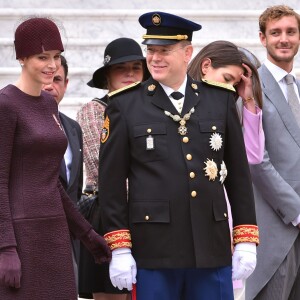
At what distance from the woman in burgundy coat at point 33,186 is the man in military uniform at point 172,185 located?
172 mm

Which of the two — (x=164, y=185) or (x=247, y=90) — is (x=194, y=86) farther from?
(x=247, y=90)

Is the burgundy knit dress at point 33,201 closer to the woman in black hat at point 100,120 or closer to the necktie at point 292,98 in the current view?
the woman in black hat at point 100,120

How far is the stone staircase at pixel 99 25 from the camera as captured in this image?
845 centimetres

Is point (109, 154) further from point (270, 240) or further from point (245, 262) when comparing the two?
point (270, 240)

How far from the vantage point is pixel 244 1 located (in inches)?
364

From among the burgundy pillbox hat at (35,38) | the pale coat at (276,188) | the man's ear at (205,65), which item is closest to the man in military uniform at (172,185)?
the burgundy pillbox hat at (35,38)

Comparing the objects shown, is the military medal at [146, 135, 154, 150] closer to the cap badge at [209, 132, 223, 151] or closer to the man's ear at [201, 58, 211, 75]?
the cap badge at [209, 132, 223, 151]

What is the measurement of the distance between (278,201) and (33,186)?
5.25ft

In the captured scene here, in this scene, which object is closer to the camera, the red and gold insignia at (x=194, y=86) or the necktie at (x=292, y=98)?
the red and gold insignia at (x=194, y=86)

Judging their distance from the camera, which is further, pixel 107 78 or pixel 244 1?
pixel 244 1

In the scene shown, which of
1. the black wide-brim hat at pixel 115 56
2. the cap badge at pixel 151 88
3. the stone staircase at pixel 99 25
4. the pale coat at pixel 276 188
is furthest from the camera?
the stone staircase at pixel 99 25

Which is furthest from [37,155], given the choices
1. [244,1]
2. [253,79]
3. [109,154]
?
[244,1]

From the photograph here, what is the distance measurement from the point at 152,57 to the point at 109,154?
1.41 feet

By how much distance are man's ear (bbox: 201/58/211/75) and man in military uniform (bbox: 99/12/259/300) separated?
2.38 feet
